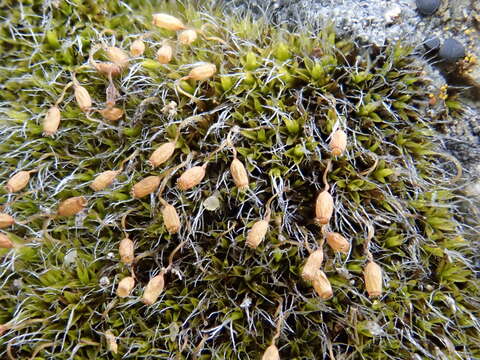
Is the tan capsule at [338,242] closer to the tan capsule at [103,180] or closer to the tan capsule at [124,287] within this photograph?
the tan capsule at [124,287]

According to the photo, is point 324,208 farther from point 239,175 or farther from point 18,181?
point 18,181

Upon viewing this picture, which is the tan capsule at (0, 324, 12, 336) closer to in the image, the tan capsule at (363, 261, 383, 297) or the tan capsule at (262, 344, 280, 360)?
the tan capsule at (262, 344, 280, 360)

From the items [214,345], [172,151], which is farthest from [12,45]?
[214,345]

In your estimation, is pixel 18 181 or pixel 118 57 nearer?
pixel 18 181

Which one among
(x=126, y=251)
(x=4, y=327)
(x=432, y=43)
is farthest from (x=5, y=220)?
(x=432, y=43)

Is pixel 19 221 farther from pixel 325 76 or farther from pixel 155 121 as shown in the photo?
pixel 325 76

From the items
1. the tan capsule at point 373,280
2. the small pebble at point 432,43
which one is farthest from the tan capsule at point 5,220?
the small pebble at point 432,43
